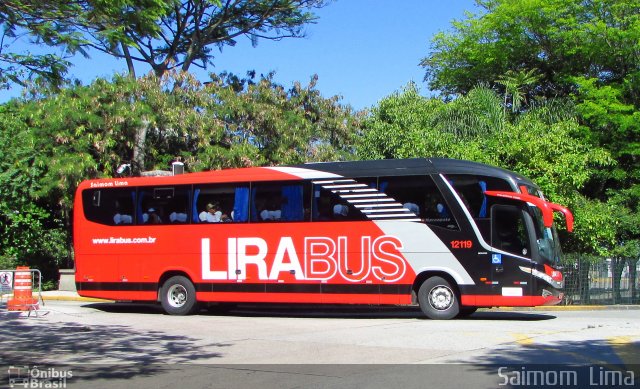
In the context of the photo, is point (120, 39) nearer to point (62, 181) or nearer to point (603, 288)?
point (62, 181)

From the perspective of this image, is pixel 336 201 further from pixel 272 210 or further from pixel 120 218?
pixel 120 218

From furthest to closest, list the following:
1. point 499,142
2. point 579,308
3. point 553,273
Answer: point 499,142, point 579,308, point 553,273

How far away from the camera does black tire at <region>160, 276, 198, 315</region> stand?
1838 cm

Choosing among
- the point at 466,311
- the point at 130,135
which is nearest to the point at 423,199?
the point at 466,311

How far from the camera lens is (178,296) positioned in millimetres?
18672

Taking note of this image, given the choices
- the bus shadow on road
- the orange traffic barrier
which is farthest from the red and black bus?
the orange traffic barrier

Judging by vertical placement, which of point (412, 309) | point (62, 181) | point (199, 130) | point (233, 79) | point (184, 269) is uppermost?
point (233, 79)

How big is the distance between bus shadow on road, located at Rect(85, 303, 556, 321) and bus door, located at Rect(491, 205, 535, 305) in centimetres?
137

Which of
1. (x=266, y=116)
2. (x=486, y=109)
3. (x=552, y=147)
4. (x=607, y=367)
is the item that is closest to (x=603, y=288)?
(x=552, y=147)

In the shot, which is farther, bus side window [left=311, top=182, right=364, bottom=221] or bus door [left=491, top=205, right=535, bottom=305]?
bus side window [left=311, top=182, right=364, bottom=221]

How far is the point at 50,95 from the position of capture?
90.3 feet

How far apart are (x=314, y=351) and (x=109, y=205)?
1011 centimetres

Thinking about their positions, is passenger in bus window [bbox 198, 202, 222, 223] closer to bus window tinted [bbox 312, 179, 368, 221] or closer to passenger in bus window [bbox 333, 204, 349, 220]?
bus window tinted [bbox 312, 179, 368, 221]

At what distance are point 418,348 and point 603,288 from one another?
15.7m
